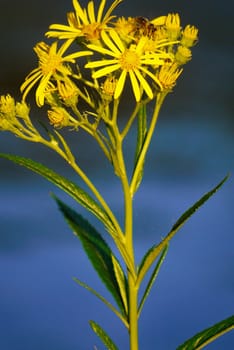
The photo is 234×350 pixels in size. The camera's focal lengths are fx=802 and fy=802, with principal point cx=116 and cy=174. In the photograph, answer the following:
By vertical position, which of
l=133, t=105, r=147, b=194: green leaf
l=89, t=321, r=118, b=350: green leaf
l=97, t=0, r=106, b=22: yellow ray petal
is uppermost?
l=97, t=0, r=106, b=22: yellow ray petal

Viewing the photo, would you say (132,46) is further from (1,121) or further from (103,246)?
(103,246)

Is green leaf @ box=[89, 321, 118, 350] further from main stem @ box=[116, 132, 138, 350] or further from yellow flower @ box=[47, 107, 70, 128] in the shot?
yellow flower @ box=[47, 107, 70, 128]

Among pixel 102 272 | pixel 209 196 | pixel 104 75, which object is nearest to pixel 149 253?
pixel 102 272

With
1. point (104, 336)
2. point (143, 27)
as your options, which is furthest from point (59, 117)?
point (104, 336)

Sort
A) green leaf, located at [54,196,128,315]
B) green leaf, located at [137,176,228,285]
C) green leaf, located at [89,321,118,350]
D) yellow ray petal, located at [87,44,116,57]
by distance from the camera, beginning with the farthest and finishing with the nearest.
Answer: green leaf, located at [54,196,128,315], green leaf, located at [89,321,118,350], yellow ray petal, located at [87,44,116,57], green leaf, located at [137,176,228,285]

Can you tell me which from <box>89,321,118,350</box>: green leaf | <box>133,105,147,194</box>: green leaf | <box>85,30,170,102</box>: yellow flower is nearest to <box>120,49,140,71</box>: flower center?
<box>85,30,170,102</box>: yellow flower

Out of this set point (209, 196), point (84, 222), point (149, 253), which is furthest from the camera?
point (84, 222)

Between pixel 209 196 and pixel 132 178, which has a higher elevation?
pixel 132 178
